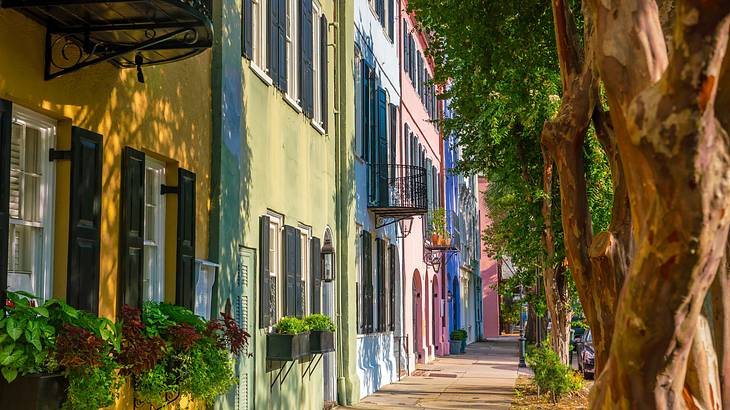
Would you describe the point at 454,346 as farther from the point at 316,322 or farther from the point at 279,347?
the point at 279,347

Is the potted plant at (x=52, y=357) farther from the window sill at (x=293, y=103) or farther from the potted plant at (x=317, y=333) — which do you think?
the window sill at (x=293, y=103)

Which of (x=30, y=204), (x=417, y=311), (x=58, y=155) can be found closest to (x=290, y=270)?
(x=58, y=155)

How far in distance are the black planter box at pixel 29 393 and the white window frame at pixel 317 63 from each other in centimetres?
1041

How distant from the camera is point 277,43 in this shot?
14883mm

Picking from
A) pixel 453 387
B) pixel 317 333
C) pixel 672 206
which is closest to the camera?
pixel 672 206

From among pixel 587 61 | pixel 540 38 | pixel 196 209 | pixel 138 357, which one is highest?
pixel 540 38

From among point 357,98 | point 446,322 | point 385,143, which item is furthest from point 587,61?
point 446,322

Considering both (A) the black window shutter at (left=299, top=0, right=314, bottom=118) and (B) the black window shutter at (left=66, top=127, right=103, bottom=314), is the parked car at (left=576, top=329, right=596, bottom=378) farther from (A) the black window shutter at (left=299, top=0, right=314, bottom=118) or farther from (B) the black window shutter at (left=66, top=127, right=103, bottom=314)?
(B) the black window shutter at (left=66, top=127, right=103, bottom=314)

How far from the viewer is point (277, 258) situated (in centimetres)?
1494

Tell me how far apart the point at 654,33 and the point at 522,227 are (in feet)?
52.1

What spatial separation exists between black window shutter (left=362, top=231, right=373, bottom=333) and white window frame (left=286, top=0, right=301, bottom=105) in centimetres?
589

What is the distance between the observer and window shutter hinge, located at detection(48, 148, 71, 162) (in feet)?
27.4

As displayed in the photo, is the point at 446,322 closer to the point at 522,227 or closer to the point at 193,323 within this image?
the point at 522,227

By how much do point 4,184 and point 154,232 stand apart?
302 cm
